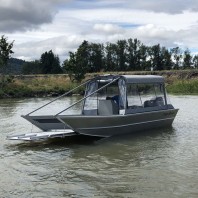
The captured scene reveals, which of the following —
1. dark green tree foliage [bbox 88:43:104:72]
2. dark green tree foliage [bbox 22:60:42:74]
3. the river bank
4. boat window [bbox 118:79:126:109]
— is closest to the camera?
boat window [bbox 118:79:126:109]

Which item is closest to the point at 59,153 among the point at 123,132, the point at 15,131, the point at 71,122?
the point at 71,122

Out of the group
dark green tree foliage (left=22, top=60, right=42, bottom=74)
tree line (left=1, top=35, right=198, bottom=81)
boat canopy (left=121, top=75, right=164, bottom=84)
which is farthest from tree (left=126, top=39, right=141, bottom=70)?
boat canopy (left=121, top=75, right=164, bottom=84)

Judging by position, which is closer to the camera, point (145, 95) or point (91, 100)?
point (91, 100)

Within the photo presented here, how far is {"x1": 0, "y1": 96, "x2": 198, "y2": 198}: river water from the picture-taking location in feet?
31.5

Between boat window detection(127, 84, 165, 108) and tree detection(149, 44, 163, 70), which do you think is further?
tree detection(149, 44, 163, 70)

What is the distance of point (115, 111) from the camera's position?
17.8 m

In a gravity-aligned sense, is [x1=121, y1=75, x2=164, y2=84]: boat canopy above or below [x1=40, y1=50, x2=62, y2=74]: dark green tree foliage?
below

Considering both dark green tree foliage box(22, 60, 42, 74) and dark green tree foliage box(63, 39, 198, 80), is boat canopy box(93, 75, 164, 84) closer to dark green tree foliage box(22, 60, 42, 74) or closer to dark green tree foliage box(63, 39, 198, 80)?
dark green tree foliage box(63, 39, 198, 80)

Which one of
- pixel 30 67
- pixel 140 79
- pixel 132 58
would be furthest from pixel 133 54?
pixel 140 79

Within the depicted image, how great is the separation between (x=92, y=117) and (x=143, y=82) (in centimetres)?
430

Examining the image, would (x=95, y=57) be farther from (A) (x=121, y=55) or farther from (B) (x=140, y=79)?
(B) (x=140, y=79)

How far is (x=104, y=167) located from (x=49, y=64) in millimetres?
97582

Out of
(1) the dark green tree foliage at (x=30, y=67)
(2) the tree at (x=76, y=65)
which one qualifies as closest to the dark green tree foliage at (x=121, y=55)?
(1) the dark green tree foliage at (x=30, y=67)

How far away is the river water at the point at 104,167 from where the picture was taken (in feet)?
31.5
